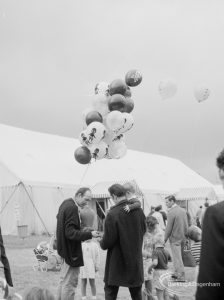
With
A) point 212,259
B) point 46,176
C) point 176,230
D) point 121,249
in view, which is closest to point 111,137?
point 176,230

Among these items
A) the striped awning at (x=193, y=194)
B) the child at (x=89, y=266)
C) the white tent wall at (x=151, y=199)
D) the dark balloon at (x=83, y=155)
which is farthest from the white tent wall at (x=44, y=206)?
the child at (x=89, y=266)

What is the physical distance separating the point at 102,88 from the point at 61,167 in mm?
14044

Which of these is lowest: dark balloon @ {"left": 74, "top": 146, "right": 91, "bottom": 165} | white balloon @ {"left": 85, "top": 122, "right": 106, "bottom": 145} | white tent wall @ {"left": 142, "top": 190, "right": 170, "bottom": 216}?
dark balloon @ {"left": 74, "top": 146, "right": 91, "bottom": 165}

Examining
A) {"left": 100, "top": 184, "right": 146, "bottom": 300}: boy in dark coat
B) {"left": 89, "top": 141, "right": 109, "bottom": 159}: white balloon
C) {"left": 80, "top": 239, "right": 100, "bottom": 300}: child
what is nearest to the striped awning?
{"left": 89, "top": 141, "right": 109, "bottom": 159}: white balloon

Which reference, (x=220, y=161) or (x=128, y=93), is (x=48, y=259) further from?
(x=220, y=161)

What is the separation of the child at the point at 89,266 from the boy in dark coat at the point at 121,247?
7.06ft

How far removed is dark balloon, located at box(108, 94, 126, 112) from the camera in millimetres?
8039

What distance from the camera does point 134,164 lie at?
91.6 ft

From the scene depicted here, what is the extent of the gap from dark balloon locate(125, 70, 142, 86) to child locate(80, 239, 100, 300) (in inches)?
123

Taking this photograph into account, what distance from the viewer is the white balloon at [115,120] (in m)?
7.89

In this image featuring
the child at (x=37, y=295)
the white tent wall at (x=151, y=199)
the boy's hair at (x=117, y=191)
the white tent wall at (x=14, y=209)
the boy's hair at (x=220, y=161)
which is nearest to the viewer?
the boy's hair at (x=220, y=161)

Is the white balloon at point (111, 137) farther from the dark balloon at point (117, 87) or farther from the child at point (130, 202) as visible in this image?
the child at point (130, 202)

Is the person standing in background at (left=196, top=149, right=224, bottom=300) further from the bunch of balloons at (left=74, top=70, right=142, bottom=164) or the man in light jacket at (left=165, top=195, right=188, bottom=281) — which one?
the man in light jacket at (left=165, top=195, right=188, bottom=281)

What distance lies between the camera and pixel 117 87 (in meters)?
8.34
